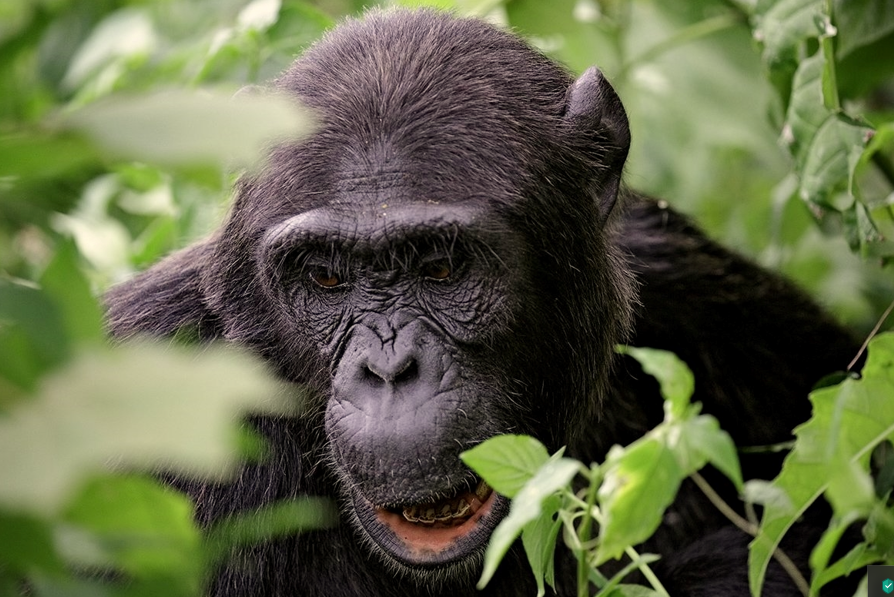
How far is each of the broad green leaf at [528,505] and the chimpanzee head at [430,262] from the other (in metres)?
0.92

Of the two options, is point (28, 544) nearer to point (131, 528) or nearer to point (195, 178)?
point (131, 528)

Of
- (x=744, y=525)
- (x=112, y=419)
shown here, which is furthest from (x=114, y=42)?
(x=112, y=419)

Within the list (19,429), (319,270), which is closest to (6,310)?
(19,429)

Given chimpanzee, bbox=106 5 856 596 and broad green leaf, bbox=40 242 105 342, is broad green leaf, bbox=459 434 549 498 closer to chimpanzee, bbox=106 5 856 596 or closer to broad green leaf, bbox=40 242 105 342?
chimpanzee, bbox=106 5 856 596

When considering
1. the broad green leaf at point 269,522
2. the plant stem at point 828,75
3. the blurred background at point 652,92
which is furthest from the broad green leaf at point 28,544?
the plant stem at point 828,75

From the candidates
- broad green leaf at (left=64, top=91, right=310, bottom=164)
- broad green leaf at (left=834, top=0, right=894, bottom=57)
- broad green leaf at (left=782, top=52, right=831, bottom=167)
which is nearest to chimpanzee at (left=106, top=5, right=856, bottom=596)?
broad green leaf at (left=782, top=52, right=831, bottom=167)

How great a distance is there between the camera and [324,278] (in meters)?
4.24

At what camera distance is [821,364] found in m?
5.89

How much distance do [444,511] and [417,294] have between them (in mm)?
746

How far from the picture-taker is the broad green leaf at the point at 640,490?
2.67 meters

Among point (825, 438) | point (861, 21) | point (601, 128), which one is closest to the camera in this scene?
point (825, 438)

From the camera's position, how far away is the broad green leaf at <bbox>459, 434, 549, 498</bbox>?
3.07 metres

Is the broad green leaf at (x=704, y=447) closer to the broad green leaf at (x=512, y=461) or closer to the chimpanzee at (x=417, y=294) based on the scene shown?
the broad green leaf at (x=512, y=461)

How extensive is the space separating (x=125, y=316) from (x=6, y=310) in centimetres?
324
